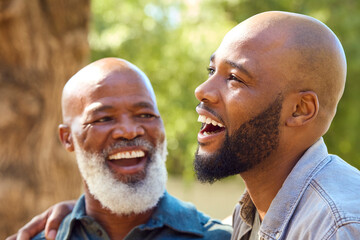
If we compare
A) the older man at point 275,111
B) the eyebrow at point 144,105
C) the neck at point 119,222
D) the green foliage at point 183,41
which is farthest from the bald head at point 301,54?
the green foliage at point 183,41

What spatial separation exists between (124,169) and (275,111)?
118 cm

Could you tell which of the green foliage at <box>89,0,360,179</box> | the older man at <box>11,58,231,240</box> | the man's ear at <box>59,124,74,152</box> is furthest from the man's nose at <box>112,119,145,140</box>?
the green foliage at <box>89,0,360,179</box>

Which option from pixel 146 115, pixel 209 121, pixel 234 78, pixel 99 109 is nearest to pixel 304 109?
pixel 234 78

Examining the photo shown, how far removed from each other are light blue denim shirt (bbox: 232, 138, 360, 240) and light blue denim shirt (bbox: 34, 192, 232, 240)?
83 centimetres

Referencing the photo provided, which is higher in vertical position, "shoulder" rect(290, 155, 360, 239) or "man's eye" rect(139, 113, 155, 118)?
"man's eye" rect(139, 113, 155, 118)

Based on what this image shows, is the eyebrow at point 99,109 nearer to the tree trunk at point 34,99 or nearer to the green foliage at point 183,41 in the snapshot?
the tree trunk at point 34,99

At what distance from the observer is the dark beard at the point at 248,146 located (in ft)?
7.86

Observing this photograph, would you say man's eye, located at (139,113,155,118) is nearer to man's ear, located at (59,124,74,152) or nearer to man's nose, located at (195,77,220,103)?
man's ear, located at (59,124,74,152)

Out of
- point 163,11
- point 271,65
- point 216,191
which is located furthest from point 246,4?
point 271,65

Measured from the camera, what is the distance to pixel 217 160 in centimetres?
247

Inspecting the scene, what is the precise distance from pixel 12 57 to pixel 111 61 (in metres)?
2.74

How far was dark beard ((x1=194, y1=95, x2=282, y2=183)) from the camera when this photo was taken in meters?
2.39

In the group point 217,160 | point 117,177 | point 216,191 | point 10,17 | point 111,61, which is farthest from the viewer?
point 216,191

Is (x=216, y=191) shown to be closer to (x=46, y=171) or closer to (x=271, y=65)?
(x=46, y=171)
